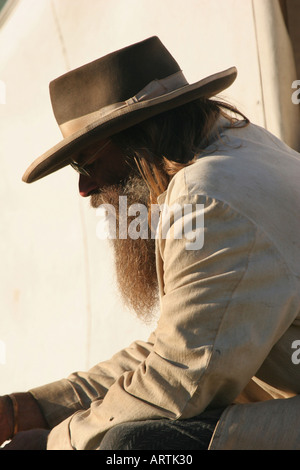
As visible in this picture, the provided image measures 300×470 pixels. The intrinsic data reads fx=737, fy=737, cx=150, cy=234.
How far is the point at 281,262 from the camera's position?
1621 mm

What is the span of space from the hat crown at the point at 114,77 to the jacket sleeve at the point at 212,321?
49 centimetres

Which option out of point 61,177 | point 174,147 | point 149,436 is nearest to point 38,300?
point 61,177

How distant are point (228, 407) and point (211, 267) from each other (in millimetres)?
314

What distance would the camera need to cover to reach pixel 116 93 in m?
2.01

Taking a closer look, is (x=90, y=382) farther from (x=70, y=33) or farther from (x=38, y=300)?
(x=70, y=33)

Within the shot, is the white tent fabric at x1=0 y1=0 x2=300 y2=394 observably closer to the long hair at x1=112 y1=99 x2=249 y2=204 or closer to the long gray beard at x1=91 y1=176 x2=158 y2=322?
the long hair at x1=112 y1=99 x2=249 y2=204

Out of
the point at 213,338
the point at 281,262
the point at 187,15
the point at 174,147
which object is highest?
the point at 187,15

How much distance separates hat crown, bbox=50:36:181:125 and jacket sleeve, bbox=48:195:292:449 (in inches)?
19.5

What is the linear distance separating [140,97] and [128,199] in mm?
274

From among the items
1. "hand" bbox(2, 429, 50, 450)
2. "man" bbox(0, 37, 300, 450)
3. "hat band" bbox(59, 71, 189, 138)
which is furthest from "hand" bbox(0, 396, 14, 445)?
"hat band" bbox(59, 71, 189, 138)

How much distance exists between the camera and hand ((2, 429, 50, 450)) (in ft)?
5.90

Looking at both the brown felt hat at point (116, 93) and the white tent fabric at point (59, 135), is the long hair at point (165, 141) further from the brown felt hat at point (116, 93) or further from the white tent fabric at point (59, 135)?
the white tent fabric at point (59, 135)

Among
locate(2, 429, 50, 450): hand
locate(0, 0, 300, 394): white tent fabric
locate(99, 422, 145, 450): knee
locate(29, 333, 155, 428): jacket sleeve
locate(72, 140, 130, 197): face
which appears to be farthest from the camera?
locate(0, 0, 300, 394): white tent fabric

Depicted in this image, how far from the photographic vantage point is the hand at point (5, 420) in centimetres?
203
